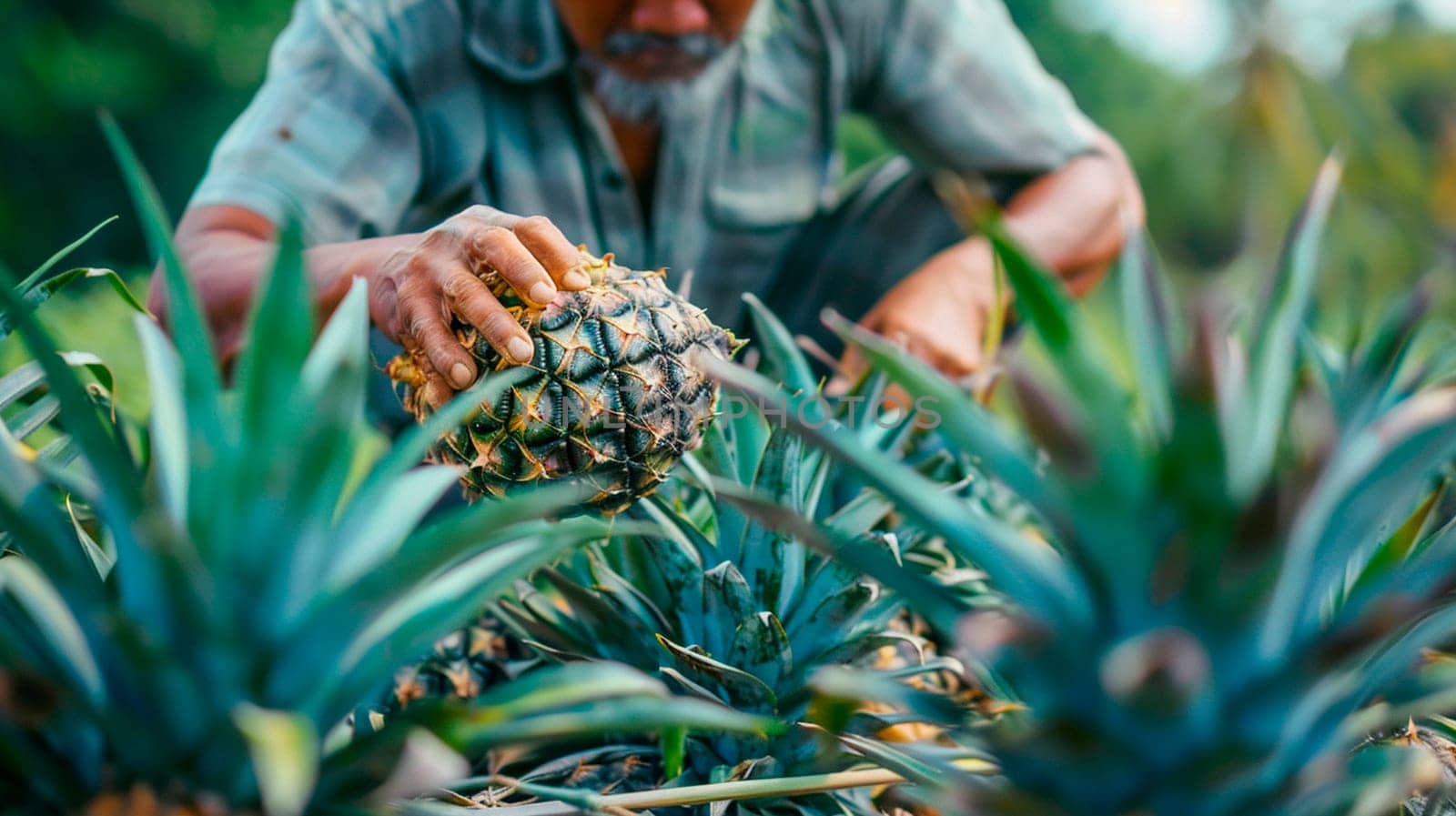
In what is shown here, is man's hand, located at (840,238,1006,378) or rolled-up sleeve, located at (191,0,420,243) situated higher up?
man's hand, located at (840,238,1006,378)

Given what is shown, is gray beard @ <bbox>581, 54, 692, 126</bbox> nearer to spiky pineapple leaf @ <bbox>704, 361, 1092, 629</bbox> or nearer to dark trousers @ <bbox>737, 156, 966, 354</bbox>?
dark trousers @ <bbox>737, 156, 966, 354</bbox>

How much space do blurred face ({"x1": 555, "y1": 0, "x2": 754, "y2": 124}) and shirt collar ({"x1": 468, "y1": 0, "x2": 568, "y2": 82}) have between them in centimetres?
12

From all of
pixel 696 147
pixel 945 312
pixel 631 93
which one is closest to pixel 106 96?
pixel 696 147

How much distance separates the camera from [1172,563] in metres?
0.54

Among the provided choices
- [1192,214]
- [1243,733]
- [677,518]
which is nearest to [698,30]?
[677,518]

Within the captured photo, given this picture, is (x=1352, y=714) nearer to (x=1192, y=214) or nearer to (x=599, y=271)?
(x=599, y=271)

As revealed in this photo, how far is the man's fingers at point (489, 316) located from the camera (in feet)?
3.02

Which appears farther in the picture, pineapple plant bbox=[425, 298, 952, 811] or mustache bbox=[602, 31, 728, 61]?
mustache bbox=[602, 31, 728, 61]

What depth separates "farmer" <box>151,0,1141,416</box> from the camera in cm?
172

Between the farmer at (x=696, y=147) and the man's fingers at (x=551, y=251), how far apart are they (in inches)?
23.3

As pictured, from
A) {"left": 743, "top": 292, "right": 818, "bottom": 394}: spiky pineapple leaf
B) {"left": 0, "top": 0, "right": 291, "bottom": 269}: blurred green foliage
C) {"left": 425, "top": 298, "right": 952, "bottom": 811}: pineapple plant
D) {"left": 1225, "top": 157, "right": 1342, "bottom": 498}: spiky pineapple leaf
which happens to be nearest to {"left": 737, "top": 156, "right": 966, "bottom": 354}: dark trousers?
{"left": 743, "top": 292, "right": 818, "bottom": 394}: spiky pineapple leaf

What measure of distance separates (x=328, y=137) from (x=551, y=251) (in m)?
0.99

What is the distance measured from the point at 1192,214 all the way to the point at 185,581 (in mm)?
14453

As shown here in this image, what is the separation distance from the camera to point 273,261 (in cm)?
57
